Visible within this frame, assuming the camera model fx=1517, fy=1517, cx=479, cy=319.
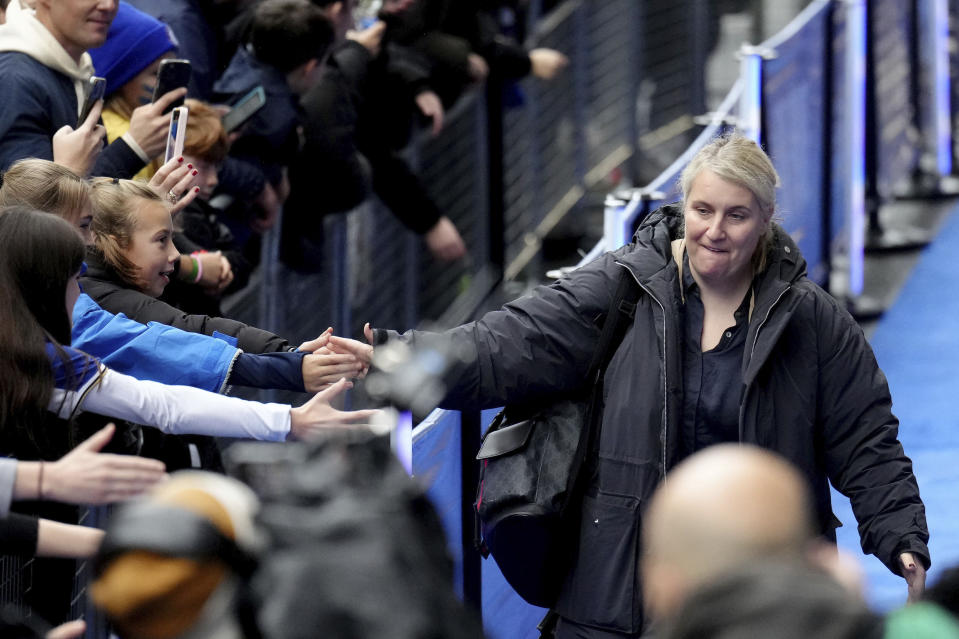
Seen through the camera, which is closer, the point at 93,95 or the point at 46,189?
the point at 46,189

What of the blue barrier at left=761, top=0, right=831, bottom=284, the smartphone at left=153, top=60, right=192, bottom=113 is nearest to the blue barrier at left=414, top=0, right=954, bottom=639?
the blue barrier at left=761, top=0, right=831, bottom=284

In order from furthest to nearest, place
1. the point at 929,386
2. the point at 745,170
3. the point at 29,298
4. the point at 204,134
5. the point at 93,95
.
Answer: the point at 929,386 < the point at 204,134 < the point at 93,95 < the point at 745,170 < the point at 29,298

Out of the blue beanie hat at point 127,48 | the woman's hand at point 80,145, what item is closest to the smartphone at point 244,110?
the blue beanie hat at point 127,48

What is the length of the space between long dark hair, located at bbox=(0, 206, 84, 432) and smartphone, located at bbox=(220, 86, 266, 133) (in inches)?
75.5

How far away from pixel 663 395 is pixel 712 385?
0.50 feet

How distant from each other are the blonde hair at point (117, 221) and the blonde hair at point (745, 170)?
149cm

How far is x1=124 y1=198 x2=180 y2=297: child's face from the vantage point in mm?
4152

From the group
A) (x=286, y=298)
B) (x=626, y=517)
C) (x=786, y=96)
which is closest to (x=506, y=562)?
(x=626, y=517)

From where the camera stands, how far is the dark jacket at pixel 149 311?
409 cm

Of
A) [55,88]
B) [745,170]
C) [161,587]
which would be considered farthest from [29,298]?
[745,170]

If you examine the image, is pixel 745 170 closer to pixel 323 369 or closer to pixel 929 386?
pixel 323 369

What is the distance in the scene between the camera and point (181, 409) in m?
3.68

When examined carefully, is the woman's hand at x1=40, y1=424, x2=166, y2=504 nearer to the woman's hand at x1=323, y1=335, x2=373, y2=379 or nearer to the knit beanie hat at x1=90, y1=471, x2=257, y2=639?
the knit beanie hat at x1=90, y1=471, x2=257, y2=639

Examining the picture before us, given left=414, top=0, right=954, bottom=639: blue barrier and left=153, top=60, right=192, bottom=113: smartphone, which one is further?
left=414, top=0, right=954, bottom=639: blue barrier
